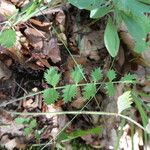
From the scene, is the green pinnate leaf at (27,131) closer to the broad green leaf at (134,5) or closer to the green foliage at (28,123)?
the green foliage at (28,123)

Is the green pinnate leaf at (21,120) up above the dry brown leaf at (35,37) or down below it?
below

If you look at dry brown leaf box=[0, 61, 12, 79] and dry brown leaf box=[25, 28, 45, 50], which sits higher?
dry brown leaf box=[25, 28, 45, 50]

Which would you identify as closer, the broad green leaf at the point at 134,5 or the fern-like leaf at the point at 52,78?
the broad green leaf at the point at 134,5

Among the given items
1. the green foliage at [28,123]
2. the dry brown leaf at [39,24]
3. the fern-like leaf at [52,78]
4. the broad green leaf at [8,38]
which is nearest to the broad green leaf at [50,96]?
the fern-like leaf at [52,78]

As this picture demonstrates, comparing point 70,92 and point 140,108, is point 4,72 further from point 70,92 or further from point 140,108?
point 140,108

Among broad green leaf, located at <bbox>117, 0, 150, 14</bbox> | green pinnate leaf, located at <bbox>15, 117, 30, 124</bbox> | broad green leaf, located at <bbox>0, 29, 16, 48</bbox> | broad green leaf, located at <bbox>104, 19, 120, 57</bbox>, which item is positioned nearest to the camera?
broad green leaf, located at <bbox>117, 0, 150, 14</bbox>

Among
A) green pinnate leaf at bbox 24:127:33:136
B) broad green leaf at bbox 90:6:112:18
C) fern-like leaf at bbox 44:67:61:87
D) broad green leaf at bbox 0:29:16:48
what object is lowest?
green pinnate leaf at bbox 24:127:33:136

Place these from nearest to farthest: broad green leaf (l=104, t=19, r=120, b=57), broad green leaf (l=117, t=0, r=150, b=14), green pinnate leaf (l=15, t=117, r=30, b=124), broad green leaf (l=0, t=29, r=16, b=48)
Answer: broad green leaf (l=117, t=0, r=150, b=14) → broad green leaf (l=0, t=29, r=16, b=48) → broad green leaf (l=104, t=19, r=120, b=57) → green pinnate leaf (l=15, t=117, r=30, b=124)

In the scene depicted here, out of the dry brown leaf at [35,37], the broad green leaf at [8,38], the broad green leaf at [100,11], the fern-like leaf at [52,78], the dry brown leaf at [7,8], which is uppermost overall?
the dry brown leaf at [7,8]

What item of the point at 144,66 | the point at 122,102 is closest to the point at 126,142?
the point at 144,66

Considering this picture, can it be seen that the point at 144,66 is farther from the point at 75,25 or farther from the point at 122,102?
the point at 122,102

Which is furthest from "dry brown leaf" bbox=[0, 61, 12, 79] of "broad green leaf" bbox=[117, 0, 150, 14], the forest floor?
"broad green leaf" bbox=[117, 0, 150, 14]

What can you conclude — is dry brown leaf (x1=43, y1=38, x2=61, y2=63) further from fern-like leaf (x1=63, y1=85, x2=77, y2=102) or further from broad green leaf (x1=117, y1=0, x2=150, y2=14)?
broad green leaf (x1=117, y1=0, x2=150, y2=14)
